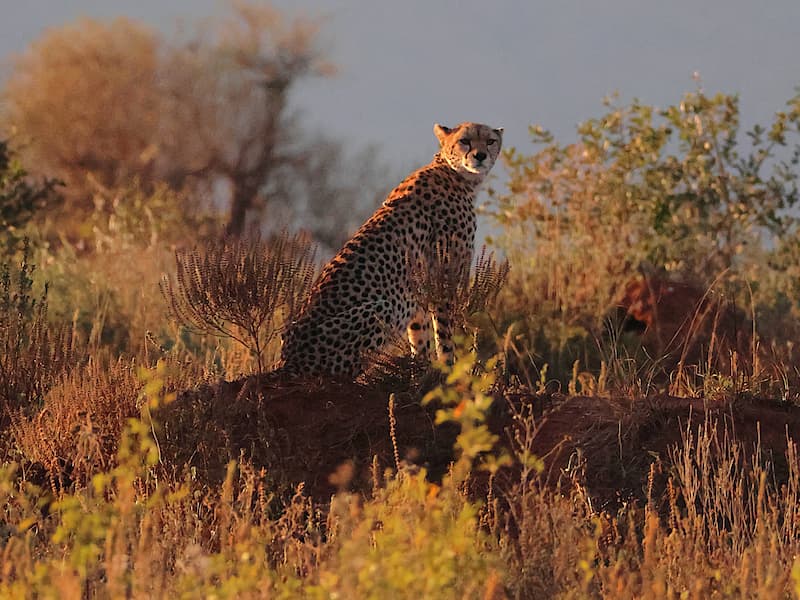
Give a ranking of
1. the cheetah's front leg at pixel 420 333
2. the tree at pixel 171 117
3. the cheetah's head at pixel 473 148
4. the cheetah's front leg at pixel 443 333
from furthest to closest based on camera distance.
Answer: the tree at pixel 171 117 → the cheetah's head at pixel 473 148 → the cheetah's front leg at pixel 420 333 → the cheetah's front leg at pixel 443 333

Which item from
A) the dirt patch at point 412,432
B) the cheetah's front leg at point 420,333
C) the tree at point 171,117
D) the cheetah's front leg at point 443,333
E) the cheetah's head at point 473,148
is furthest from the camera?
the tree at point 171,117

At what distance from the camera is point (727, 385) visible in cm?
556

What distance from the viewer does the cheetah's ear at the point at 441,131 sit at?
683 centimetres

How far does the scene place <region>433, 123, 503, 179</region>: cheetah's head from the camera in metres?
6.64

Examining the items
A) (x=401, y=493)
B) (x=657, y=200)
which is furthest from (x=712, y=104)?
(x=401, y=493)

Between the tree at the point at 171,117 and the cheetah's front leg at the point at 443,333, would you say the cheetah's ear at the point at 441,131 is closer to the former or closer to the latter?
the cheetah's front leg at the point at 443,333

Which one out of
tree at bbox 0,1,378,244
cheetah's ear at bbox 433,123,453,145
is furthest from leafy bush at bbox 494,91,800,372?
tree at bbox 0,1,378,244

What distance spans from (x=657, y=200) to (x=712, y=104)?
1.01m

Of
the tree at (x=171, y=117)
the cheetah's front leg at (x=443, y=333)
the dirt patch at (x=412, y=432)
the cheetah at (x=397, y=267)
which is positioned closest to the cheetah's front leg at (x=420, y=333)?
the cheetah at (x=397, y=267)

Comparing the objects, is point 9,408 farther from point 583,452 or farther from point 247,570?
point 247,570

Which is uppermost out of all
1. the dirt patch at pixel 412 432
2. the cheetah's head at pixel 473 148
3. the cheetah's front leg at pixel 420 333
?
the cheetah's head at pixel 473 148

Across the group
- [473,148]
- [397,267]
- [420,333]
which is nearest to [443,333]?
[420,333]

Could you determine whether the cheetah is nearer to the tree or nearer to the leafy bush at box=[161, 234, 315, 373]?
the leafy bush at box=[161, 234, 315, 373]

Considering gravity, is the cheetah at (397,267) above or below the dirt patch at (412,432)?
above
